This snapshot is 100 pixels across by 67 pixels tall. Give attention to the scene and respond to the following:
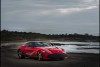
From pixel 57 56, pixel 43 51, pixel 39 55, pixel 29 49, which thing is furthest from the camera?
pixel 29 49

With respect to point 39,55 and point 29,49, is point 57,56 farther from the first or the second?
point 29,49

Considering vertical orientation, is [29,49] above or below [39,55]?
above

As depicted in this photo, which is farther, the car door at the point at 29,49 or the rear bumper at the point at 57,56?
the car door at the point at 29,49

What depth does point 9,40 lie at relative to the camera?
7794cm

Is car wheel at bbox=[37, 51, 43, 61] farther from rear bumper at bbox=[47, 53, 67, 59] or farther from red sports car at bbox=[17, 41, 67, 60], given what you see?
rear bumper at bbox=[47, 53, 67, 59]

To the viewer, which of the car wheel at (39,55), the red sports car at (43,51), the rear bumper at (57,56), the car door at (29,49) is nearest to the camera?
the red sports car at (43,51)

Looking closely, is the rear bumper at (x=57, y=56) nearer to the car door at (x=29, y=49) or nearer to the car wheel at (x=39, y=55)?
the car wheel at (x=39, y=55)

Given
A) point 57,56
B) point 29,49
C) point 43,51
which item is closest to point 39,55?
point 43,51

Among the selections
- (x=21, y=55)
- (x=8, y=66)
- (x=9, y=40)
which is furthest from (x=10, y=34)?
(x=8, y=66)

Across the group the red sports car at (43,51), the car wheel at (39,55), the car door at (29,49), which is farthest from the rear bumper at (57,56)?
the car door at (29,49)

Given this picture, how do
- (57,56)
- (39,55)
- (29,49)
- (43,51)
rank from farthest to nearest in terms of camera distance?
(29,49), (39,55), (57,56), (43,51)

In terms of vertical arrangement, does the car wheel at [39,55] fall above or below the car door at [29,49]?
below

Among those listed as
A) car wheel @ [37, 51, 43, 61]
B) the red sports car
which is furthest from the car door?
car wheel @ [37, 51, 43, 61]

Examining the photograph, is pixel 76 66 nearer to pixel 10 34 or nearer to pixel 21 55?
pixel 21 55
